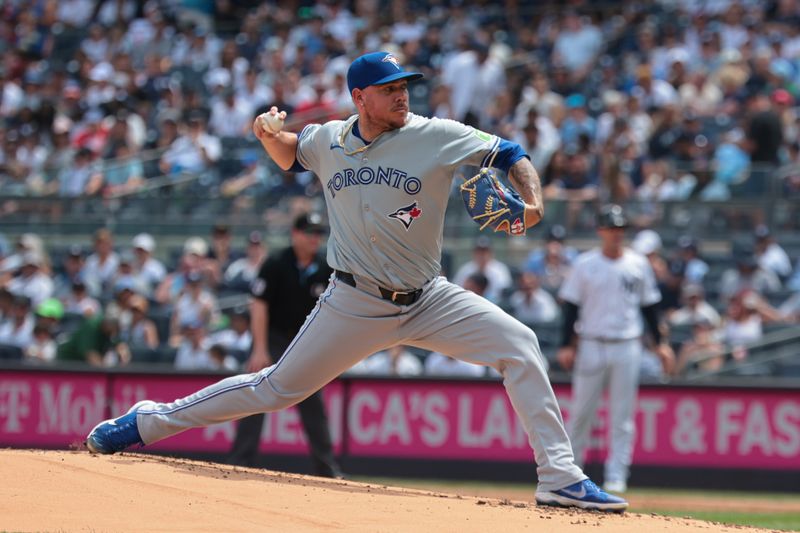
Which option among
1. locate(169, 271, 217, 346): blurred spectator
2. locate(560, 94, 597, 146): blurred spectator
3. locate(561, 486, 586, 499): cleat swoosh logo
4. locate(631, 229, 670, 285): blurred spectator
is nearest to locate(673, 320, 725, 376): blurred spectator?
locate(631, 229, 670, 285): blurred spectator

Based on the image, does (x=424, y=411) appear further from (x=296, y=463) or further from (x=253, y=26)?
(x=253, y=26)

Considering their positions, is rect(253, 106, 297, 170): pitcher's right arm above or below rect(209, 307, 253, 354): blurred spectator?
above

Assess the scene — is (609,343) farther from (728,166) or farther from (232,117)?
(232,117)

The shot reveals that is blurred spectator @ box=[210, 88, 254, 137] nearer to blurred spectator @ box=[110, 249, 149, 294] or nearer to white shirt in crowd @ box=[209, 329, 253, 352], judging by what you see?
blurred spectator @ box=[110, 249, 149, 294]

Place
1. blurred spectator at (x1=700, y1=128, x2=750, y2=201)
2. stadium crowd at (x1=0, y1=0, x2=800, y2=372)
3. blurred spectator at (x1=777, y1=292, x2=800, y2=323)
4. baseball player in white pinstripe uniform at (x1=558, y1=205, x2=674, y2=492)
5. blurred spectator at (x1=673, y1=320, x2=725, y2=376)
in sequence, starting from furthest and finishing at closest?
blurred spectator at (x1=700, y1=128, x2=750, y2=201), stadium crowd at (x1=0, y1=0, x2=800, y2=372), blurred spectator at (x1=777, y1=292, x2=800, y2=323), blurred spectator at (x1=673, y1=320, x2=725, y2=376), baseball player in white pinstripe uniform at (x1=558, y1=205, x2=674, y2=492)

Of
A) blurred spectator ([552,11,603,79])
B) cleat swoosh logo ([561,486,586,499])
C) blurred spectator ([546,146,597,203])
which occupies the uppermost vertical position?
blurred spectator ([552,11,603,79])

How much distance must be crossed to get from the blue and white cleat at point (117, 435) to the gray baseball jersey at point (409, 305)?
72 centimetres

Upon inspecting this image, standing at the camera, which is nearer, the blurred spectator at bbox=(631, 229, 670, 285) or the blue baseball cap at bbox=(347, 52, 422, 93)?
the blue baseball cap at bbox=(347, 52, 422, 93)

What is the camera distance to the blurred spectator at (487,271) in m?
13.9

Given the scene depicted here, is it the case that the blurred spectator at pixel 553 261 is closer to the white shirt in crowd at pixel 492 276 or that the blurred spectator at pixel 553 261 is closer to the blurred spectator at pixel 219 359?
the white shirt in crowd at pixel 492 276

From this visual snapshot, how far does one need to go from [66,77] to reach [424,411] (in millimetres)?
11424

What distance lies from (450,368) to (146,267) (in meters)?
4.40

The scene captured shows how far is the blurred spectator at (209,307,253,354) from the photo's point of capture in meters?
13.4

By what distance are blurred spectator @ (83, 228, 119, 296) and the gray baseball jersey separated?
9.35 m
